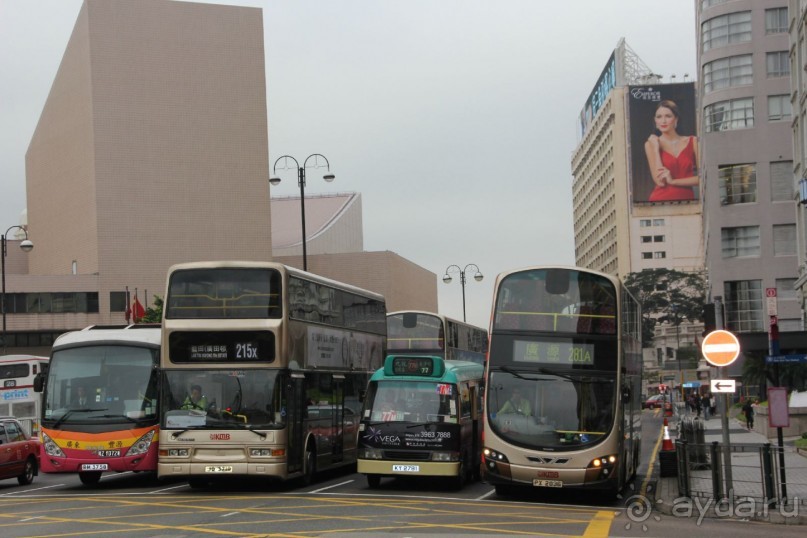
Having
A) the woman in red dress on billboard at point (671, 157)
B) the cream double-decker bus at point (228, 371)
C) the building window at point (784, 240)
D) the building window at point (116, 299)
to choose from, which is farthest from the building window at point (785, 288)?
the woman in red dress on billboard at point (671, 157)

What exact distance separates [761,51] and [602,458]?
5197cm

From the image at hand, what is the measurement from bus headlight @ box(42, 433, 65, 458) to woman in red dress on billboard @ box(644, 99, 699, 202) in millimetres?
123989

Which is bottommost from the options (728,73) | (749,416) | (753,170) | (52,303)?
(749,416)

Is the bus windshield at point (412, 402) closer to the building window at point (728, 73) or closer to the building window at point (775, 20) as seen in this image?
the building window at point (728, 73)

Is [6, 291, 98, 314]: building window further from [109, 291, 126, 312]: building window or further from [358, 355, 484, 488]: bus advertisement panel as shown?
[358, 355, 484, 488]: bus advertisement panel

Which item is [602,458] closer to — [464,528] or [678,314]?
[464,528]

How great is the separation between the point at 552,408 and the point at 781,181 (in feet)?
162

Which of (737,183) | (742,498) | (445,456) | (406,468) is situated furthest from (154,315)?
(742,498)

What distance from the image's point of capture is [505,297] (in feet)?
65.5

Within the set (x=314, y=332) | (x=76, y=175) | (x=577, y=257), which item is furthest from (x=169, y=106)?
(x=577, y=257)

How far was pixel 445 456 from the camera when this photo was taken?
21484mm

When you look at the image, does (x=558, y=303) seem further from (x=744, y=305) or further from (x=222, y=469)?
(x=744, y=305)

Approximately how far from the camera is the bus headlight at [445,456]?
2145 centimetres

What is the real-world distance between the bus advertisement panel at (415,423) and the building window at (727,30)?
163 feet
